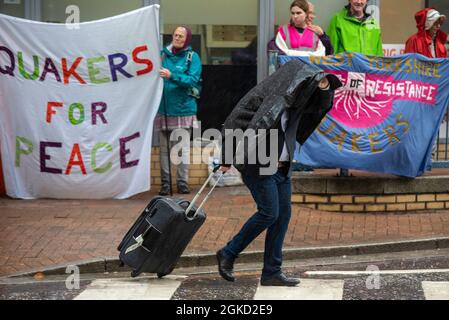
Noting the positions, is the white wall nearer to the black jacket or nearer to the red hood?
the red hood

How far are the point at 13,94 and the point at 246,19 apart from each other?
3.04 m

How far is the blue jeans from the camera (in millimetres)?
8148

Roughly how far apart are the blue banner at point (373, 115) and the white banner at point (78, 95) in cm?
165

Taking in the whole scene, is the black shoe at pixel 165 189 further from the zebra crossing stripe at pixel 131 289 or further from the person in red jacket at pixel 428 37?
the zebra crossing stripe at pixel 131 289

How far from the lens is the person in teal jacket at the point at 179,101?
1191 cm

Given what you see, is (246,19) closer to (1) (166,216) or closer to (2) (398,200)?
(2) (398,200)

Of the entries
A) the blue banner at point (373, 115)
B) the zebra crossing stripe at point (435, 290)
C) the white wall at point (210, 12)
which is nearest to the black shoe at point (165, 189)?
the blue banner at point (373, 115)

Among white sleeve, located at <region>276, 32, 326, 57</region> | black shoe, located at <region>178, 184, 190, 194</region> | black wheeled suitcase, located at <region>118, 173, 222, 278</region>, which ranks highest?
white sleeve, located at <region>276, 32, 326, 57</region>

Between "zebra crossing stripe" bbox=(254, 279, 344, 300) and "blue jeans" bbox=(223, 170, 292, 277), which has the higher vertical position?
"blue jeans" bbox=(223, 170, 292, 277)

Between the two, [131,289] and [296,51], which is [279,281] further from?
[296,51]

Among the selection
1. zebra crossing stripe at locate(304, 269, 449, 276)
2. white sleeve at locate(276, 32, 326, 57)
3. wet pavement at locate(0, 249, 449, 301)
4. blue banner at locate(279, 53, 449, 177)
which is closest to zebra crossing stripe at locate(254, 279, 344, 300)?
wet pavement at locate(0, 249, 449, 301)

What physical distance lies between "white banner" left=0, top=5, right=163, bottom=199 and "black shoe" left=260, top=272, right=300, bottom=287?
144 inches

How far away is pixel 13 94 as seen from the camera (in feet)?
38.0

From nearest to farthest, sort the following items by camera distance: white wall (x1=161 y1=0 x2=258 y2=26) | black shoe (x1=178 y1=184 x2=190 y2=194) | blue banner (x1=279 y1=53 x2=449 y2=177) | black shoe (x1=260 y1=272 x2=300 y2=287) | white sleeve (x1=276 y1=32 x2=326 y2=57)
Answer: black shoe (x1=260 y1=272 x2=300 y2=287) < blue banner (x1=279 y1=53 x2=449 y2=177) < white sleeve (x1=276 y1=32 x2=326 y2=57) < black shoe (x1=178 y1=184 x2=190 y2=194) < white wall (x1=161 y1=0 x2=258 y2=26)
